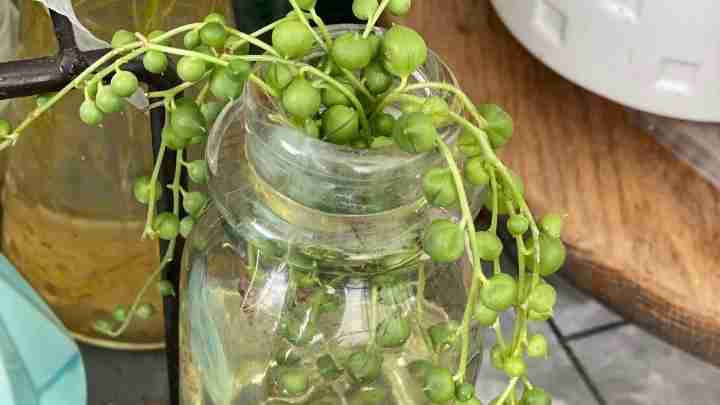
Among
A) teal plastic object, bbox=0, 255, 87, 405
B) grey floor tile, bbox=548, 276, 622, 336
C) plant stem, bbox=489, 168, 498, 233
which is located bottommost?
grey floor tile, bbox=548, 276, 622, 336

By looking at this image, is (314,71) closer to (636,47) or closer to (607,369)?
(636,47)

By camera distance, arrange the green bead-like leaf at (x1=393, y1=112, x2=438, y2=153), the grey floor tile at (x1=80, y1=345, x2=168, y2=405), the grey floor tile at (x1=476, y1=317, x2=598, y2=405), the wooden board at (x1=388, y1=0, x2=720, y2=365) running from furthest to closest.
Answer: the grey floor tile at (x1=476, y1=317, x2=598, y2=405), the grey floor tile at (x1=80, y1=345, x2=168, y2=405), the wooden board at (x1=388, y1=0, x2=720, y2=365), the green bead-like leaf at (x1=393, y1=112, x2=438, y2=153)

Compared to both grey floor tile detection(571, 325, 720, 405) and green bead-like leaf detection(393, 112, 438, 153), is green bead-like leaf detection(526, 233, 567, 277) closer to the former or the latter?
green bead-like leaf detection(393, 112, 438, 153)

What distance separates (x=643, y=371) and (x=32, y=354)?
483 mm

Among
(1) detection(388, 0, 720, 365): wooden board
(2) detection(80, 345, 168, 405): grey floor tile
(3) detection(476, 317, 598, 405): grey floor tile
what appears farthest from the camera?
(3) detection(476, 317, 598, 405): grey floor tile

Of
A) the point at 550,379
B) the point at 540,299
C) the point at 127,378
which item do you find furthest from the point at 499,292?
the point at 550,379

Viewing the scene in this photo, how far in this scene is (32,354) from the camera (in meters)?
0.33

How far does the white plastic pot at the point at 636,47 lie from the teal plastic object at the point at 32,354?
0.64 feet

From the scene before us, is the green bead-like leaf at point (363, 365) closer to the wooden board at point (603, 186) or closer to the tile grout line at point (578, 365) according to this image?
the wooden board at point (603, 186)

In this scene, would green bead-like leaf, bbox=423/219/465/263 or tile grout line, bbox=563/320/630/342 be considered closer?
green bead-like leaf, bbox=423/219/465/263

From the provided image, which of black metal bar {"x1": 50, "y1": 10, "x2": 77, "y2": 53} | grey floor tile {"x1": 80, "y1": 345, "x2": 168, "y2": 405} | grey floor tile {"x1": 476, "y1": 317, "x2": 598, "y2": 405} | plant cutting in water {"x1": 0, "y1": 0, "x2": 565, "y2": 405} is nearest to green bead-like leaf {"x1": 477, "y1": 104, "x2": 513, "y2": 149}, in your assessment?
plant cutting in water {"x1": 0, "y1": 0, "x2": 565, "y2": 405}

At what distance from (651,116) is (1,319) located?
0.24 m

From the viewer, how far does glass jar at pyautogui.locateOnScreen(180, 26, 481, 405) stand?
23 cm

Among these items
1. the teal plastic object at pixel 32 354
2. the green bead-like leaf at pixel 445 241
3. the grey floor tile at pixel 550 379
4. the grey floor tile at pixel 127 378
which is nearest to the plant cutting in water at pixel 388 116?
the green bead-like leaf at pixel 445 241
